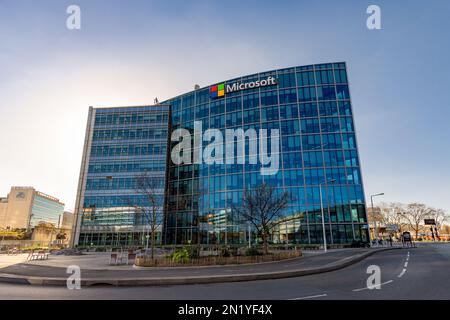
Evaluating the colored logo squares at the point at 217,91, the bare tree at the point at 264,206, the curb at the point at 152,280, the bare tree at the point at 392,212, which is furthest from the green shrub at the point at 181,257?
the bare tree at the point at 392,212

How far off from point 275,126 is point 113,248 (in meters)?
42.1

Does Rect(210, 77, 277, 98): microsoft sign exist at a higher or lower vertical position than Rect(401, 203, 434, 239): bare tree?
higher

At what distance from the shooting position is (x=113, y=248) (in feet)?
173

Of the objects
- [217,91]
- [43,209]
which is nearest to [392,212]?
[217,91]

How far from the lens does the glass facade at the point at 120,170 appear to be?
5578 centimetres

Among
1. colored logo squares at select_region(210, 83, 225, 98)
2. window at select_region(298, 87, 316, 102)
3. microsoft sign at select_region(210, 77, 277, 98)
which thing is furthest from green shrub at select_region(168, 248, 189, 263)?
colored logo squares at select_region(210, 83, 225, 98)

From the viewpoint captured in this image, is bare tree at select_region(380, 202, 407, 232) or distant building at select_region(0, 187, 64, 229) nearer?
bare tree at select_region(380, 202, 407, 232)

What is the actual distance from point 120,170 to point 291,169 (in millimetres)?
38198

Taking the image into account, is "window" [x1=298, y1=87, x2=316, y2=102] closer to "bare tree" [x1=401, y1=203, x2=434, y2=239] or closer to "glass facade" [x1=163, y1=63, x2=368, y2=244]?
"glass facade" [x1=163, y1=63, x2=368, y2=244]

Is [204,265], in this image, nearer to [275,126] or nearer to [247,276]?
[247,276]

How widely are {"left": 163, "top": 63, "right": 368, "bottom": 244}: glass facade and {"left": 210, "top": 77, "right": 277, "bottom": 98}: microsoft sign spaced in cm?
81

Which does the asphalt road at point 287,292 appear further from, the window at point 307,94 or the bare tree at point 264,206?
the window at point 307,94

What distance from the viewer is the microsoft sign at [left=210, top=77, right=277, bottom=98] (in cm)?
5747
